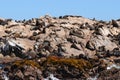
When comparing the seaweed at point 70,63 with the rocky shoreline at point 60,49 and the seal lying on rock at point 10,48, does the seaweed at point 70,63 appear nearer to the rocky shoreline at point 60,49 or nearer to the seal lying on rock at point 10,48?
the rocky shoreline at point 60,49

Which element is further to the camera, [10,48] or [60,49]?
[10,48]

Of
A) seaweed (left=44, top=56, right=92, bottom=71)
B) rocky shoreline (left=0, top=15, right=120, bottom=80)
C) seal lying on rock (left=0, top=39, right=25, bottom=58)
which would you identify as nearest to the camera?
rocky shoreline (left=0, top=15, right=120, bottom=80)

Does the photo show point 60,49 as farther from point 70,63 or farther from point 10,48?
point 70,63

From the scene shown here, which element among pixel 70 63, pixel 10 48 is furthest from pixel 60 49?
pixel 70 63

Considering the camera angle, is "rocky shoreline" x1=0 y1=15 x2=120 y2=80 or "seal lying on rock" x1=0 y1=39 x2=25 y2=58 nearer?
"rocky shoreline" x1=0 y1=15 x2=120 y2=80

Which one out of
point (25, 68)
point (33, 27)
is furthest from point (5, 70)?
point (33, 27)

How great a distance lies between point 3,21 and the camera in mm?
123188

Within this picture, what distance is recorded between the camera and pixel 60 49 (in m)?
99.4

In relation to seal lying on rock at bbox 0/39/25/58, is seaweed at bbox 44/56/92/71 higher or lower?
lower

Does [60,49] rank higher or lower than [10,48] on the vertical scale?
lower

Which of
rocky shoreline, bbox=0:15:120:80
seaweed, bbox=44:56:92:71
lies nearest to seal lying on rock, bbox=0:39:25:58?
rocky shoreline, bbox=0:15:120:80

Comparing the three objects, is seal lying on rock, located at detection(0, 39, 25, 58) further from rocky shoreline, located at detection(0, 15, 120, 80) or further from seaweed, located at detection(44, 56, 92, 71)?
seaweed, located at detection(44, 56, 92, 71)

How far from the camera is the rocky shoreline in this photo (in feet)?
281

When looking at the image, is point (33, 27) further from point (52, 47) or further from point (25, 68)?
point (25, 68)
